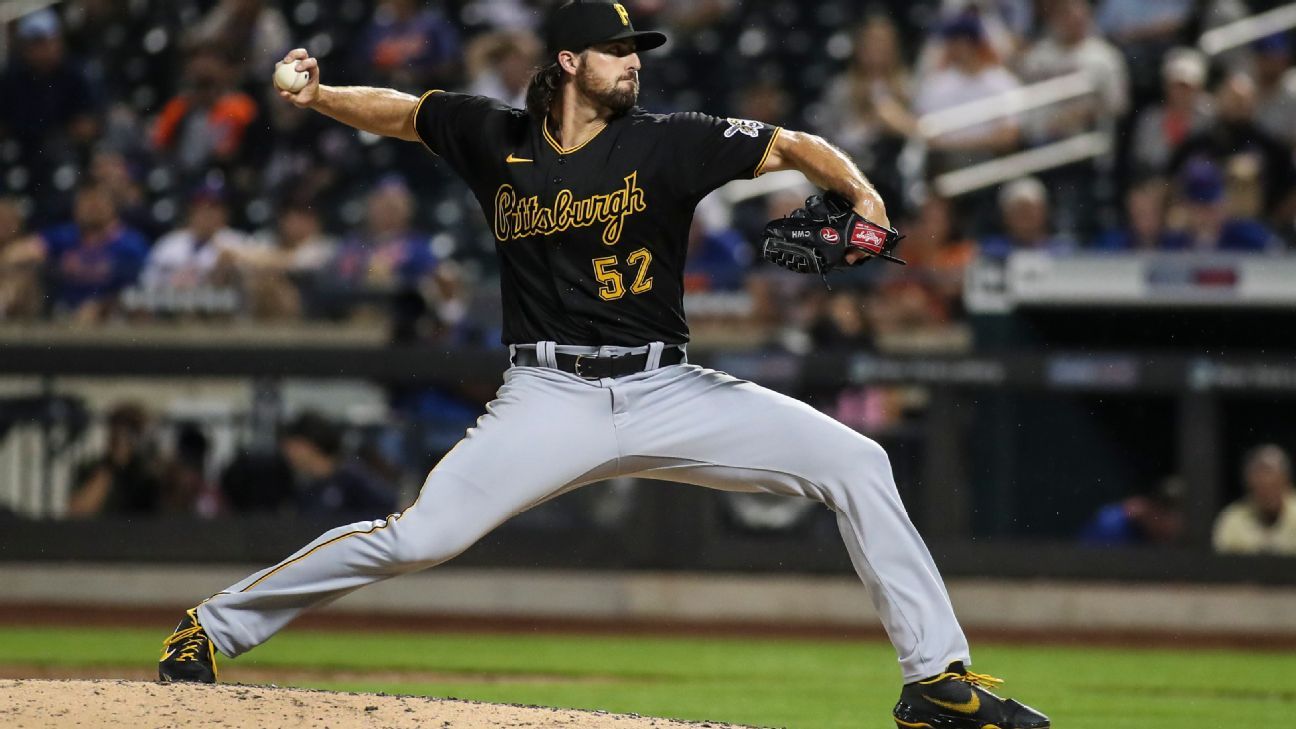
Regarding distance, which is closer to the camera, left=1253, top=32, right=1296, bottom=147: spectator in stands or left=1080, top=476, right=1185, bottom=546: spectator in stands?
left=1080, top=476, right=1185, bottom=546: spectator in stands

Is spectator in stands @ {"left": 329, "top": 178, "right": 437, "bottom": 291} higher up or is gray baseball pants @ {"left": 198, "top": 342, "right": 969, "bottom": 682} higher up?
spectator in stands @ {"left": 329, "top": 178, "right": 437, "bottom": 291}

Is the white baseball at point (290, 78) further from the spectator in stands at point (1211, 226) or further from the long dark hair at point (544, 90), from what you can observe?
the spectator in stands at point (1211, 226)

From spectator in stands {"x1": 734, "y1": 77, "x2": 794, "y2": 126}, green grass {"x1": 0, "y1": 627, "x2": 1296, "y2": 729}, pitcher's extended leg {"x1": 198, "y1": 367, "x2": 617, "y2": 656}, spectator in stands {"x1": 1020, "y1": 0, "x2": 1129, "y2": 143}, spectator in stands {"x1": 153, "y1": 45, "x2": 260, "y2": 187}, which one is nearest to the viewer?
pitcher's extended leg {"x1": 198, "y1": 367, "x2": 617, "y2": 656}

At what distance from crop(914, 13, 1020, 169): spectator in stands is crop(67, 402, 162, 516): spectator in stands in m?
4.81

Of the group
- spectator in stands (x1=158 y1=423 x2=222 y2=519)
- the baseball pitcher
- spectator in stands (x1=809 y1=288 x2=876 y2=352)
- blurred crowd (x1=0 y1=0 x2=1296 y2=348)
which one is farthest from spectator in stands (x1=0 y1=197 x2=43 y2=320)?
the baseball pitcher

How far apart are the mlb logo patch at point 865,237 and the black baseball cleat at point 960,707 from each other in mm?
1015

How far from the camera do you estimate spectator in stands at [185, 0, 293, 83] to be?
11758mm

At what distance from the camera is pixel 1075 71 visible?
1038cm

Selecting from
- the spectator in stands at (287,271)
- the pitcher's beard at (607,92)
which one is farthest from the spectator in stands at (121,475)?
the pitcher's beard at (607,92)

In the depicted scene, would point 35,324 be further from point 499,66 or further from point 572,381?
point 572,381

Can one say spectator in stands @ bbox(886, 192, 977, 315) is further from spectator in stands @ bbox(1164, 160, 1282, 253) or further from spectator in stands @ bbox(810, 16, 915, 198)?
spectator in stands @ bbox(1164, 160, 1282, 253)

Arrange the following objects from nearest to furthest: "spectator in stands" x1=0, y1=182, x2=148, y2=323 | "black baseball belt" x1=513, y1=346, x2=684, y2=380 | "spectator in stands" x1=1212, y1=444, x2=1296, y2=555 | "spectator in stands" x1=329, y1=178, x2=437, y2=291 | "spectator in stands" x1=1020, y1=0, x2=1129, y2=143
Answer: "black baseball belt" x1=513, y1=346, x2=684, y2=380 < "spectator in stands" x1=1212, y1=444, x2=1296, y2=555 < "spectator in stands" x1=0, y1=182, x2=148, y2=323 < "spectator in stands" x1=329, y1=178, x2=437, y2=291 < "spectator in stands" x1=1020, y1=0, x2=1129, y2=143

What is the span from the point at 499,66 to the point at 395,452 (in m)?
3.24

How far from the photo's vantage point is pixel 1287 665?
7.53 meters
